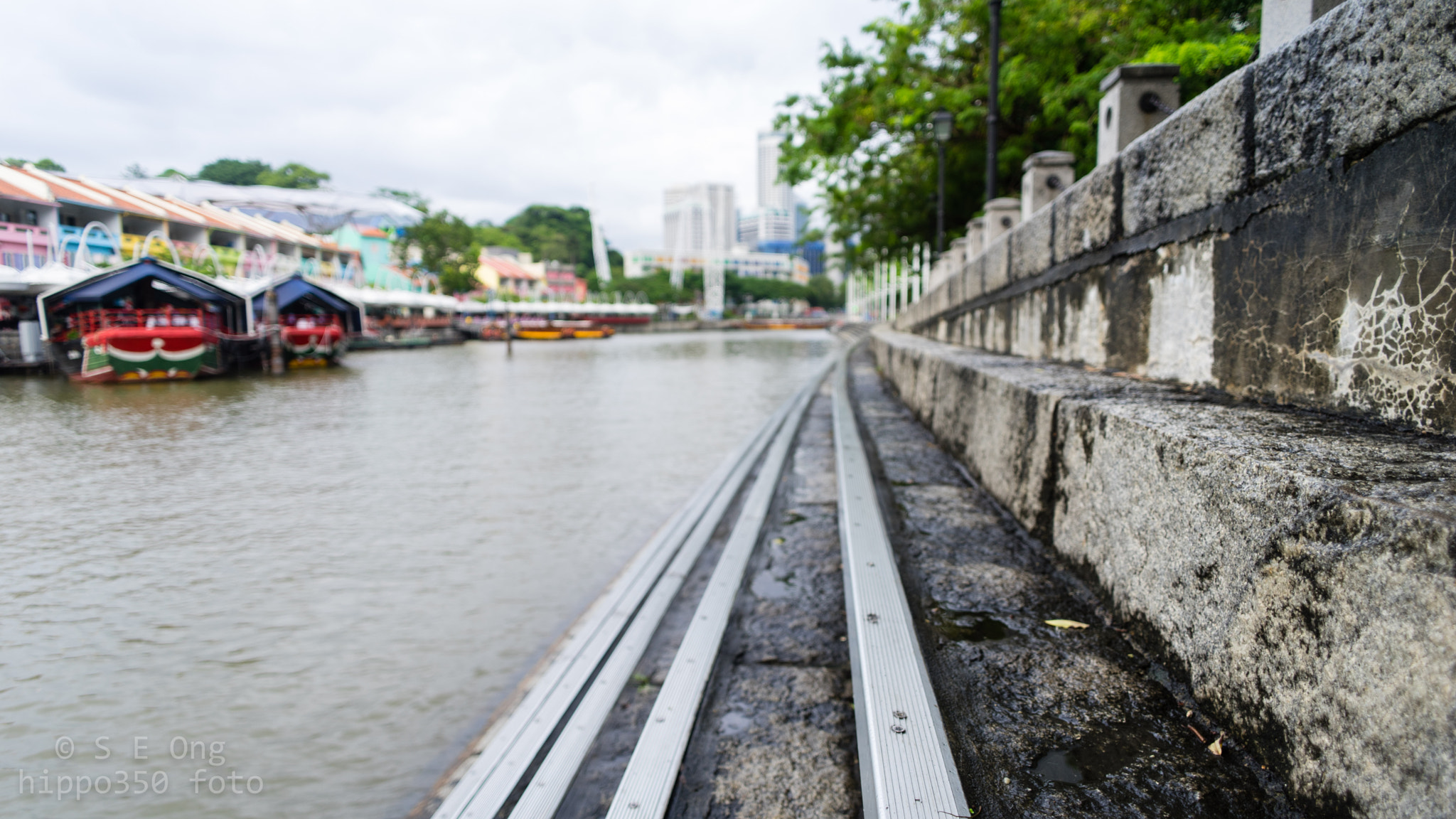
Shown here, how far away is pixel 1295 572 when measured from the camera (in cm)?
105

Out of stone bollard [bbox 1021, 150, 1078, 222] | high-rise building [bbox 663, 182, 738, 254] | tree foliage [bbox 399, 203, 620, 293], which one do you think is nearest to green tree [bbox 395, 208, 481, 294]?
tree foliage [bbox 399, 203, 620, 293]

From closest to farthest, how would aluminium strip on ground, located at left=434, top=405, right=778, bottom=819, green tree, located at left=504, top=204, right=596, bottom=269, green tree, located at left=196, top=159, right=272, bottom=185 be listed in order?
aluminium strip on ground, located at left=434, top=405, right=778, bottom=819 < green tree, located at left=196, top=159, right=272, bottom=185 < green tree, located at left=504, top=204, right=596, bottom=269

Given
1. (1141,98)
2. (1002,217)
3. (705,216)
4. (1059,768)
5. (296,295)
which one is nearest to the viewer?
(1059,768)

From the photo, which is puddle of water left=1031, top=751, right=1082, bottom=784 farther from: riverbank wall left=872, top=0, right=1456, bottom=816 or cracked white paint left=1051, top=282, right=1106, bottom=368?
cracked white paint left=1051, top=282, right=1106, bottom=368

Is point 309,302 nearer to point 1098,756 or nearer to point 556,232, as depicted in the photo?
point 1098,756

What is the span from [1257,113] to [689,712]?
80.7 inches

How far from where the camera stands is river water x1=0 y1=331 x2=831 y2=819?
2.16 metres

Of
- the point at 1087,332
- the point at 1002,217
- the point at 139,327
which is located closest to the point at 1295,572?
the point at 1087,332

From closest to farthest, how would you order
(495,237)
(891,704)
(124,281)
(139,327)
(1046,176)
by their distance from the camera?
(891,704), (1046,176), (139,327), (124,281), (495,237)

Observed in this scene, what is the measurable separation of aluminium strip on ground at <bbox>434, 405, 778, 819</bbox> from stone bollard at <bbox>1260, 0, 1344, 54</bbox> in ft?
8.22

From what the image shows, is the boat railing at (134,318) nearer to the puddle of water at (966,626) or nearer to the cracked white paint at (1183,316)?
the puddle of water at (966,626)

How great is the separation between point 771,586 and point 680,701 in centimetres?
98

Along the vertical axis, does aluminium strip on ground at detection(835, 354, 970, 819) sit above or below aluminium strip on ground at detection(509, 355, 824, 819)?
above

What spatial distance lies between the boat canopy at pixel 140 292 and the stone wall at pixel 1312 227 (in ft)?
69.7
